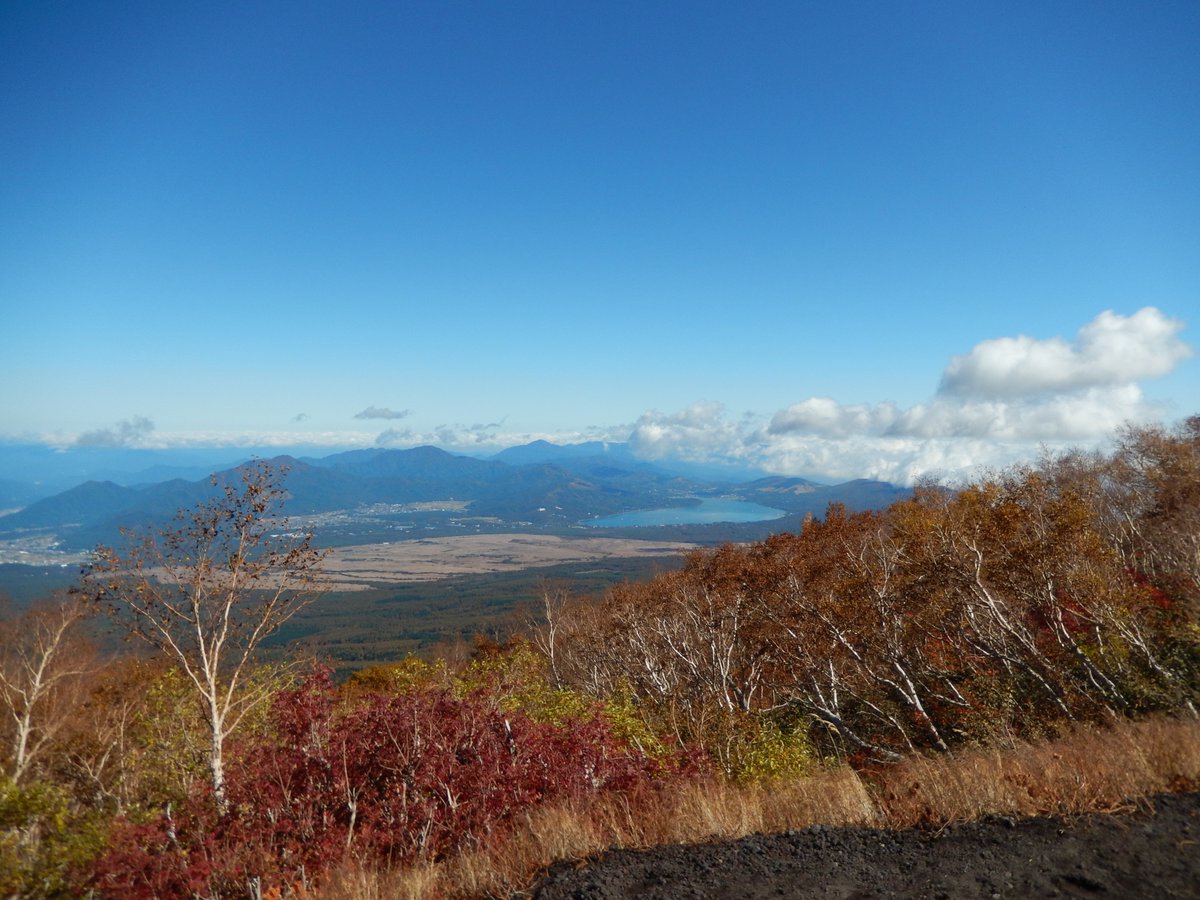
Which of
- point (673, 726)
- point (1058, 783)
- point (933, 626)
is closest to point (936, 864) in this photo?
point (1058, 783)

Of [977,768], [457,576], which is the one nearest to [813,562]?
[977,768]

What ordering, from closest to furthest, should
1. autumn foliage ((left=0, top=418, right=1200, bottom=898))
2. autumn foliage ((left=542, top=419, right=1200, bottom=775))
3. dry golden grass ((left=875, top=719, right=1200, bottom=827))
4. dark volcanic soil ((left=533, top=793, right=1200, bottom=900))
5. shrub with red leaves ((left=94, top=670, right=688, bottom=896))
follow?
1. dark volcanic soil ((left=533, top=793, right=1200, bottom=900))
2. dry golden grass ((left=875, top=719, right=1200, bottom=827))
3. autumn foliage ((left=0, top=418, right=1200, bottom=898))
4. shrub with red leaves ((left=94, top=670, right=688, bottom=896))
5. autumn foliage ((left=542, top=419, right=1200, bottom=775))

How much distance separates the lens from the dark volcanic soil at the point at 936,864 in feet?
18.4

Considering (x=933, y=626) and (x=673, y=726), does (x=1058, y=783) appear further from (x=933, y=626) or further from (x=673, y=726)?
(x=933, y=626)

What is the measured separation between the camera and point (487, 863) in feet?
23.1

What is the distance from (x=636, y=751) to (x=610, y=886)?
6003 mm

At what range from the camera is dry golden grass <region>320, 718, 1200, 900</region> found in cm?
683

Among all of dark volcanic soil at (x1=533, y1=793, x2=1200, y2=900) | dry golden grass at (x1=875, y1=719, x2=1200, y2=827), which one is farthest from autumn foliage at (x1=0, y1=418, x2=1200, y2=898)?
dark volcanic soil at (x1=533, y1=793, x2=1200, y2=900)

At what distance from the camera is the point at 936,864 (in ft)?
20.2

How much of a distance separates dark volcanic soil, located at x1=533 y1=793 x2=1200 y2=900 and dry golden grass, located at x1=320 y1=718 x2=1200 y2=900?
242mm

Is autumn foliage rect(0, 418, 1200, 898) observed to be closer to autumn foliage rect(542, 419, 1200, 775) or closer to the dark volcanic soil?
autumn foliage rect(542, 419, 1200, 775)

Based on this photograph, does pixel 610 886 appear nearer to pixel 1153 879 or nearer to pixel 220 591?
pixel 1153 879

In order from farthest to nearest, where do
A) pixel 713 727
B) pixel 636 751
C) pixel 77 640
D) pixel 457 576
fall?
pixel 457 576, pixel 77 640, pixel 713 727, pixel 636 751

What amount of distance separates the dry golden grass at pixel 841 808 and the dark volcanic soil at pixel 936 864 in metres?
0.24
